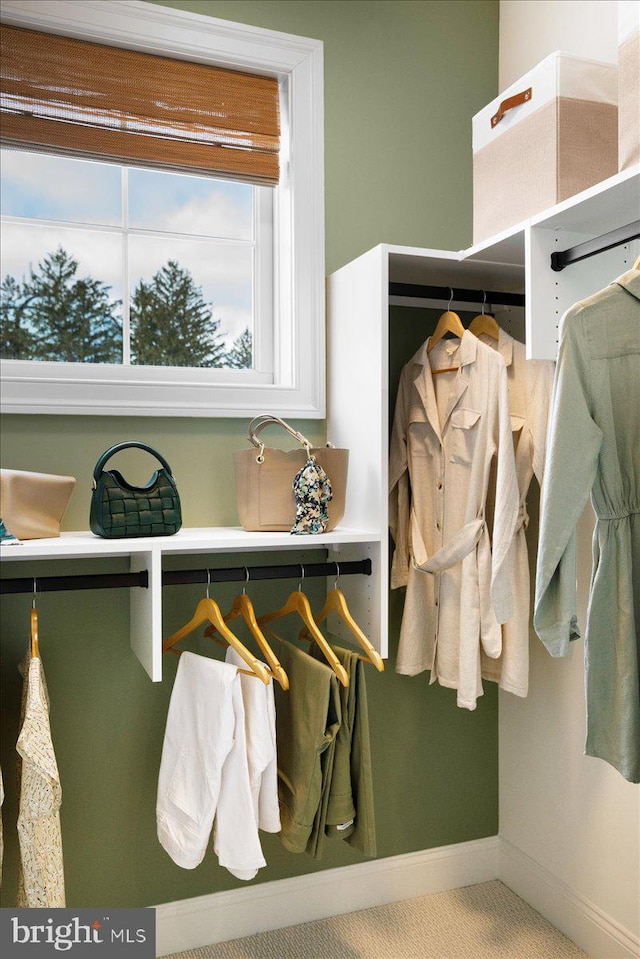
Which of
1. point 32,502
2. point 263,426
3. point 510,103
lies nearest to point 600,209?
point 510,103

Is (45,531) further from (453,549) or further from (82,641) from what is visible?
(453,549)

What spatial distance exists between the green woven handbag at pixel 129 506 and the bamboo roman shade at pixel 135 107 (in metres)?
0.82

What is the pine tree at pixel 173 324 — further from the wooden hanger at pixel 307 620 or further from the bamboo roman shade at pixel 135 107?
the wooden hanger at pixel 307 620

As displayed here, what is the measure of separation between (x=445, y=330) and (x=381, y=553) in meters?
0.61

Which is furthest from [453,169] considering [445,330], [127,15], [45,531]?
[45,531]

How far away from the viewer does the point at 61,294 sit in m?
2.01

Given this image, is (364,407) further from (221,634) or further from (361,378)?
(221,634)

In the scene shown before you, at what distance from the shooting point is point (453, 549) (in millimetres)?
1903

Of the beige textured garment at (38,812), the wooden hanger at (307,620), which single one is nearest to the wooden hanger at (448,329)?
the wooden hanger at (307,620)

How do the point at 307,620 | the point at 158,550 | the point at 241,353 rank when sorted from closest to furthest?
the point at 158,550 → the point at 307,620 → the point at 241,353

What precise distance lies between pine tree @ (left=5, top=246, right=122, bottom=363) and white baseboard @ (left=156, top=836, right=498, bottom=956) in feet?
4.75

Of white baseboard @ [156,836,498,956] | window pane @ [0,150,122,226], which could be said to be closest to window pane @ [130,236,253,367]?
window pane @ [0,150,122,226]

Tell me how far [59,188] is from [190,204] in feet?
1.12

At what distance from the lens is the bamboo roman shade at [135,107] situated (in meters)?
1.89
